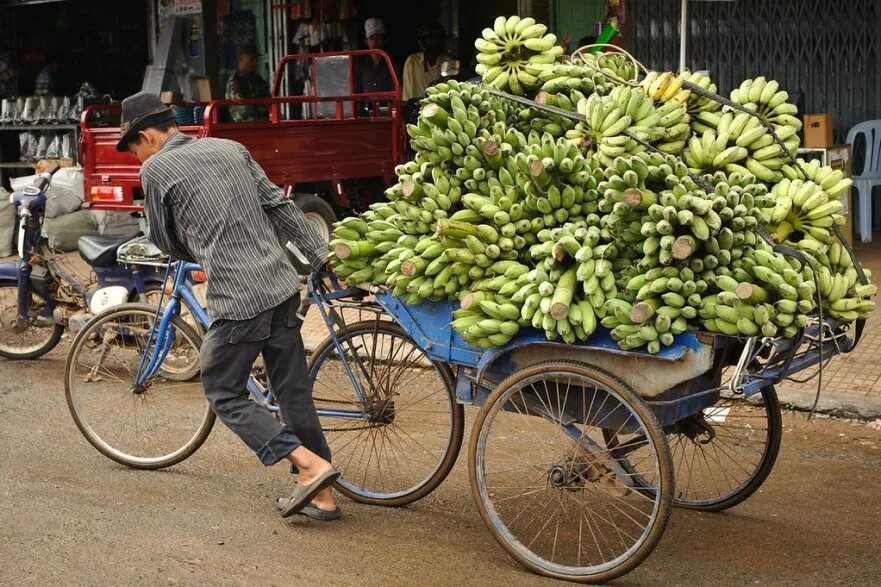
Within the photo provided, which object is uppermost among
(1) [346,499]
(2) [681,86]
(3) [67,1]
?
(3) [67,1]

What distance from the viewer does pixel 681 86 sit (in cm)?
472

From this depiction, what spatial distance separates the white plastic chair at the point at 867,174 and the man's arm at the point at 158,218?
26.3ft

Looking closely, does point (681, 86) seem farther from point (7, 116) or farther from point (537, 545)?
point (7, 116)

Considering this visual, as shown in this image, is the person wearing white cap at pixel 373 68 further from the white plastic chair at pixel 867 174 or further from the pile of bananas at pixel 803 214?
the pile of bananas at pixel 803 214

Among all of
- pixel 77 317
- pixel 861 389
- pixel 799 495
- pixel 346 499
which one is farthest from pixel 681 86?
pixel 77 317

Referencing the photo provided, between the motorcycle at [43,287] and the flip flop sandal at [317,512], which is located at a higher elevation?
the motorcycle at [43,287]

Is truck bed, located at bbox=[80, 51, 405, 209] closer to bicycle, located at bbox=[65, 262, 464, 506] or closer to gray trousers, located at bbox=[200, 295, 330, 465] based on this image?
bicycle, located at bbox=[65, 262, 464, 506]

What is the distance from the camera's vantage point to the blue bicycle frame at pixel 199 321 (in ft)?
16.9

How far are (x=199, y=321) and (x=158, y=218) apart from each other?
3.00 feet

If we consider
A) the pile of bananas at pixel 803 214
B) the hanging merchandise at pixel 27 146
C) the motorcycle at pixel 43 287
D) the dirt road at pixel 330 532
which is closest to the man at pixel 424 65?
the hanging merchandise at pixel 27 146

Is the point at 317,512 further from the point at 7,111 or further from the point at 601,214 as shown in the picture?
the point at 7,111

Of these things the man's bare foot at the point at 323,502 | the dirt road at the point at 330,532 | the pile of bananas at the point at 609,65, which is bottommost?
the dirt road at the point at 330,532

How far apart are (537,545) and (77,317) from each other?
4460mm

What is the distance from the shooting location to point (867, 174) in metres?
11.2
